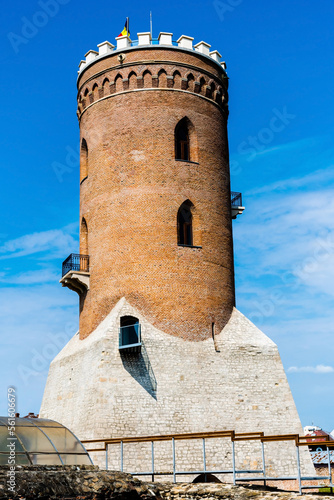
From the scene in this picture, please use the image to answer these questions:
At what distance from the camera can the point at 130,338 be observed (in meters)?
21.7

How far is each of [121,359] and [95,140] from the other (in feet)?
29.3

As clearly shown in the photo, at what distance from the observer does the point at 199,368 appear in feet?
73.7

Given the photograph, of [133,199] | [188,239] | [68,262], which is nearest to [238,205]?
[188,239]

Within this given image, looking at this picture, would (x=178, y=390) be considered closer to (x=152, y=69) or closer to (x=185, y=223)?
(x=185, y=223)

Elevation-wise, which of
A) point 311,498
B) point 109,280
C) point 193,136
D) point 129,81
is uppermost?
point 129,81

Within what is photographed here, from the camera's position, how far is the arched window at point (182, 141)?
81.8ft

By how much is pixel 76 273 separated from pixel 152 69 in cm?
832

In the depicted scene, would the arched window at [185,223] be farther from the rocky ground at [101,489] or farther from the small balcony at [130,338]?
the rocky ground at [101,489]

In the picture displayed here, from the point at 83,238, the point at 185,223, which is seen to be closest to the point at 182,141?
the point at 185,223

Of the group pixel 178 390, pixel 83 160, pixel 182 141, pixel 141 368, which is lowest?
pixel 178 390

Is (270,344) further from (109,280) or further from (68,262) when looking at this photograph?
(68,262)

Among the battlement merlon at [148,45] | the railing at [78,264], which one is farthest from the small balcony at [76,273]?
the battlement merlon at [148,45]

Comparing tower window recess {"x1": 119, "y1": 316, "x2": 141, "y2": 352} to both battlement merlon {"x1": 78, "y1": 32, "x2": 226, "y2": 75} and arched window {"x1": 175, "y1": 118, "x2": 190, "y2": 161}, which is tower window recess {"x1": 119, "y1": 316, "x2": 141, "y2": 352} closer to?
arched window {"x1": 175, "y1": 118, "x2": 190, "y2": 161}

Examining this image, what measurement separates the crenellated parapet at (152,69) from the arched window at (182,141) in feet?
4.60
